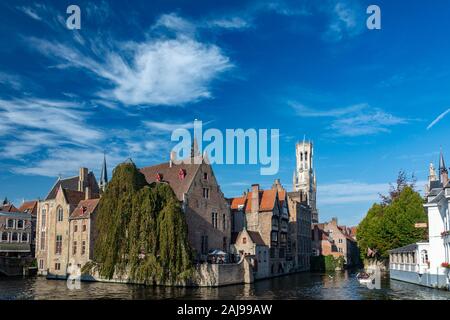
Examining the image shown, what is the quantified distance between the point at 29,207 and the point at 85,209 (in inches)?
1001

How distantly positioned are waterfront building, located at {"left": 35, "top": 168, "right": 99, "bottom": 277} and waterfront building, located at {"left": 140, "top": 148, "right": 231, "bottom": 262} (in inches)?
424

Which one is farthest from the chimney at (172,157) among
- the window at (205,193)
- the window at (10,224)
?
the window at (10,224)

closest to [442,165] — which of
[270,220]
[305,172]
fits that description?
[270,220]

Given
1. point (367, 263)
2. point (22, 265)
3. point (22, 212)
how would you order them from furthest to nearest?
point (367, 263)
point (22, 212)
point (22, 265)

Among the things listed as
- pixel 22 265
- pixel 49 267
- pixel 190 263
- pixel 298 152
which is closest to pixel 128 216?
pixel 190 263

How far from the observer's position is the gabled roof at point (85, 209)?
187 feet

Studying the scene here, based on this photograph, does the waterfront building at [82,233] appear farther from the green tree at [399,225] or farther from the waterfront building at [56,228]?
the green tree at [399,225]

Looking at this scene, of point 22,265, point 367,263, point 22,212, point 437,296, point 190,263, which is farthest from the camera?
point 367,263

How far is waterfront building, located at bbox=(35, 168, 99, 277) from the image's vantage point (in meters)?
59.1

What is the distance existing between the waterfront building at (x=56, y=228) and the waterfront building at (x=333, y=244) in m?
45.5

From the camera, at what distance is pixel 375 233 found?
67.4 meters

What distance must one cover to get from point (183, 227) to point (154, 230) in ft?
9.09

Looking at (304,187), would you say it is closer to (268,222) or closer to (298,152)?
(298,152)

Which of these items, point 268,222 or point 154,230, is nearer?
point 154,230
